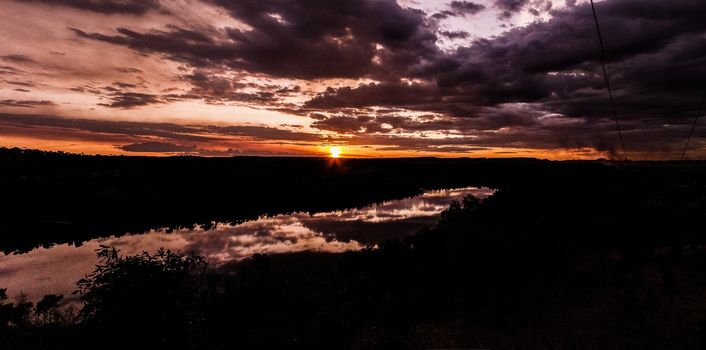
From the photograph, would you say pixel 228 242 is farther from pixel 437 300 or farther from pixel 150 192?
pixel 150 192

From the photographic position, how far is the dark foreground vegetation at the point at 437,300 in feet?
43.0

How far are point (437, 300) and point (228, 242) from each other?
120 feet

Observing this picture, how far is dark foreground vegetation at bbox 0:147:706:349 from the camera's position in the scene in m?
13.1

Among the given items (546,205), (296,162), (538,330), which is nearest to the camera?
(538,330)

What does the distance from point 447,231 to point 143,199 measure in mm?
69761

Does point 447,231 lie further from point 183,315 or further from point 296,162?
point 296,162

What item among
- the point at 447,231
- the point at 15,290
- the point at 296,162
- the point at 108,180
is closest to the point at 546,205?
the point at 447,231

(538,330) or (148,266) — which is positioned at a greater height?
(148,266)

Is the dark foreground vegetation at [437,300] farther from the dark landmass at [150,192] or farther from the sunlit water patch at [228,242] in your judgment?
the dark landmass at [150,192]

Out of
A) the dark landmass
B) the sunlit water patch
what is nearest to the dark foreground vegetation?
the sunlit water patch

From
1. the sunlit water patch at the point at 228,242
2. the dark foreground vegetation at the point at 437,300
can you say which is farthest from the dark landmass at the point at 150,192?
the dark foreground vegetation at the point at 437,300

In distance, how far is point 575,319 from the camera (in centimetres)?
1784

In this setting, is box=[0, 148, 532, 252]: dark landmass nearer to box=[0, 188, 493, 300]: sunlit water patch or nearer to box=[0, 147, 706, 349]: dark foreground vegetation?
box=[0, 188, 493, 300]: sunlit water patch

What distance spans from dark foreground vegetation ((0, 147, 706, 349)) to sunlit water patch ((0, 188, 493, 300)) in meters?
8.88
